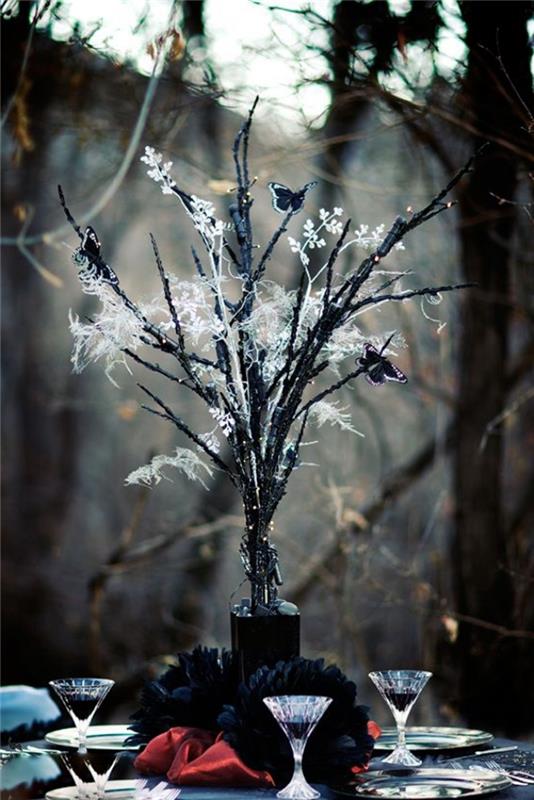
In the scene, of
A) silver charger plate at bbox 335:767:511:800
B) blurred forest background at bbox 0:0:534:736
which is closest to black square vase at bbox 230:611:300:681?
silver charger plate at bbox 335:767:511:800

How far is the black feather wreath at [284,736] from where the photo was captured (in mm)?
1508

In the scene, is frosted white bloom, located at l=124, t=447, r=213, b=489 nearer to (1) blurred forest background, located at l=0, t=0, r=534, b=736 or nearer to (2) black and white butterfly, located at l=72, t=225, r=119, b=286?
(2) black and white butterfly, located at l=72, t=225, r=119, b=286

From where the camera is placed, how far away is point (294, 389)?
175 centimetres

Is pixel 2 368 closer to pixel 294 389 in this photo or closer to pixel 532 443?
pixel 532 443

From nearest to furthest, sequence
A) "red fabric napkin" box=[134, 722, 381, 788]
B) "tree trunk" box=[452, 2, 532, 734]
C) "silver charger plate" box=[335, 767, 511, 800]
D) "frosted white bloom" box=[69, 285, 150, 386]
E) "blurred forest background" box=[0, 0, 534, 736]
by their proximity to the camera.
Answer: "silver charger plate" box=[335, 767, 511, 800] < "red fabric napkin" box=[134, 722, 381, 788] < "frosted white bloom" box=[69, 285, 150, 386] < "blurred forest background" box=[0, 0, 534, 736] < "tree trunk" box=[452, 2, 532, 734]

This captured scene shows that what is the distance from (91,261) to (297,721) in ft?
2.29

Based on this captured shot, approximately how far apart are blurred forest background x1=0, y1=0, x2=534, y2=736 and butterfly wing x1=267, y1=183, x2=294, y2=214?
88cm

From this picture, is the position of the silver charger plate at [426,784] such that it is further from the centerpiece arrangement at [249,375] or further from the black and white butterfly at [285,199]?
the black and white butterfly at [285,199]

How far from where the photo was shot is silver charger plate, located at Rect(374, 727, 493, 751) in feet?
5.84

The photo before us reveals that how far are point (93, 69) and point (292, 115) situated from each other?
815mm

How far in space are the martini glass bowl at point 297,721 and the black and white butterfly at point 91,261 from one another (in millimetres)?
641

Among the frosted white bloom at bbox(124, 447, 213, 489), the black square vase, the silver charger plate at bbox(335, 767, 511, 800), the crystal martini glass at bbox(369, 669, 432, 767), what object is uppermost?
the frosted white bloom at bbox(124, 447, 213, 489)

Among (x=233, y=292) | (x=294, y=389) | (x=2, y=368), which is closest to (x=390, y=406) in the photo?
(x=233, y=292)

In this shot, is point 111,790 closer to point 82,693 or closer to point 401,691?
point 82,693
